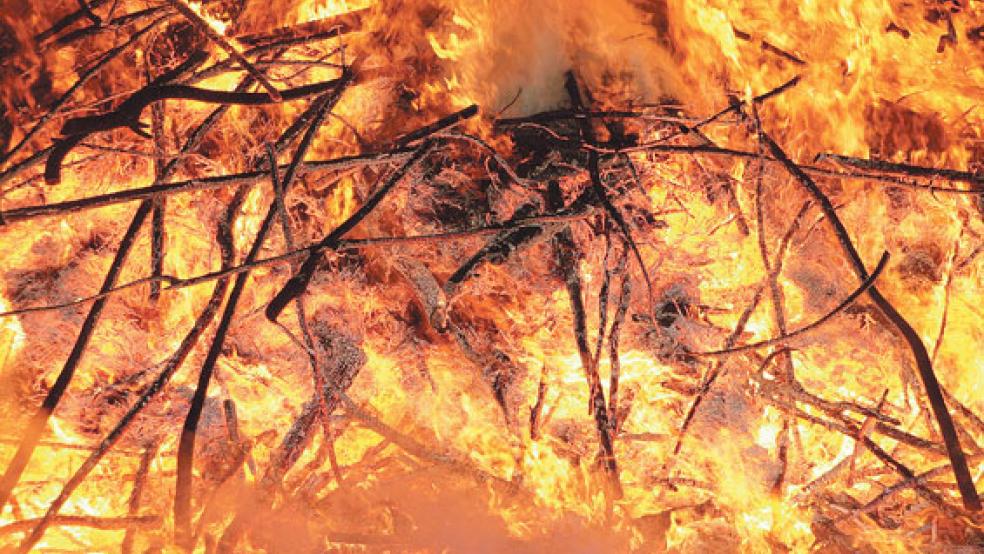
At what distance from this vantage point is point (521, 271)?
2.25 metres

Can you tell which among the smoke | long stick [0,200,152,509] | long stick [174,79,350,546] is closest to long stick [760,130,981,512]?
the smoke

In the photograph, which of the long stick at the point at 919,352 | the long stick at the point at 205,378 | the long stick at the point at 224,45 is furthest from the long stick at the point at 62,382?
the long stick at the point at 919,352

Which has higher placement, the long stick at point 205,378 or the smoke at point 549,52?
the smoke at point 549,52

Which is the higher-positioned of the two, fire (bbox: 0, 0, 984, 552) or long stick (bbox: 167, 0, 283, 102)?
long stick (bbox: 167, 0, 283, 102)

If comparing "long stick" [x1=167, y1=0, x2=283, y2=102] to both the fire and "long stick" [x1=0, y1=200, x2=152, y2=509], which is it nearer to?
the fire

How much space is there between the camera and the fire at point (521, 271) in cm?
217

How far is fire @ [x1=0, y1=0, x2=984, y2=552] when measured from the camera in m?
2.17

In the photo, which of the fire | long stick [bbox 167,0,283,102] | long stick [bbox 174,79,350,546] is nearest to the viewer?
long stick [bbox 167,0,283,102]

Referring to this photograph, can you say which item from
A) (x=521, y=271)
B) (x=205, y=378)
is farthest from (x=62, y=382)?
(x=521, y=271)

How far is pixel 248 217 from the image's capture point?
2.26 m

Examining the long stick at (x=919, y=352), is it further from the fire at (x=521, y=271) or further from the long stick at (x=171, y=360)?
the long stick at (x=171, y=360)

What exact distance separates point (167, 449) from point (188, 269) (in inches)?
23.3

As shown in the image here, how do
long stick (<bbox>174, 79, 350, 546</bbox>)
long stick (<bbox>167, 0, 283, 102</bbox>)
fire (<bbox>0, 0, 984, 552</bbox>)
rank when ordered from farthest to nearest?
fire (<bbox>0, 0, 984, 552</bbox>) → long stick (<bbox>174, 79, 350, 546</bbox>) → long stick (<bbox>167, 0, 283, 102</bbox>)

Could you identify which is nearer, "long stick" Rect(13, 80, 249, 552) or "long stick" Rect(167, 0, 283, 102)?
"long stick" Rect(167, 0, 283, 102)
